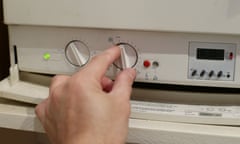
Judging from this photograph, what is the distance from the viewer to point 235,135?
542mm

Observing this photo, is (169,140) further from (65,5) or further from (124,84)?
(65,5)

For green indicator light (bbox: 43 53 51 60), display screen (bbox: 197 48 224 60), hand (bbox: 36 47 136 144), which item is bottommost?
hand (bbox: 36 47 136 144)

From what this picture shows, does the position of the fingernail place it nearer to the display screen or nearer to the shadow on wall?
the display screen

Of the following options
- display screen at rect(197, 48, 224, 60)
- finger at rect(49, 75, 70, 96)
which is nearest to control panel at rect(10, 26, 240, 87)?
display screen at rect(197, 48, 224, 60)

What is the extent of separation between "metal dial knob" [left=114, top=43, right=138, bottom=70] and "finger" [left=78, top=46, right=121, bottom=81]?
28 millimetres

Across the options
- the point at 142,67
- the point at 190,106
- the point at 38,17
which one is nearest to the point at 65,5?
the point at 38,17

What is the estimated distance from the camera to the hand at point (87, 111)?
46 centimetres

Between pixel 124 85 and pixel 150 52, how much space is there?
4.6 inches

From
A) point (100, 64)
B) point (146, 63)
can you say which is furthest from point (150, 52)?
point (100, 64)

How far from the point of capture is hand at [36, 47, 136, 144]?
1.49ft

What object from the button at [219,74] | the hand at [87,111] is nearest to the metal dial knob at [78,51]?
the hand at [87,111]

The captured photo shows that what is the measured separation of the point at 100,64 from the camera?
53cm

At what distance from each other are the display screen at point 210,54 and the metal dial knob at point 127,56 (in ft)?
0.34

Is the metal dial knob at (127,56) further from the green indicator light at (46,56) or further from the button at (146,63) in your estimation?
the green indicator light at (46,56)
